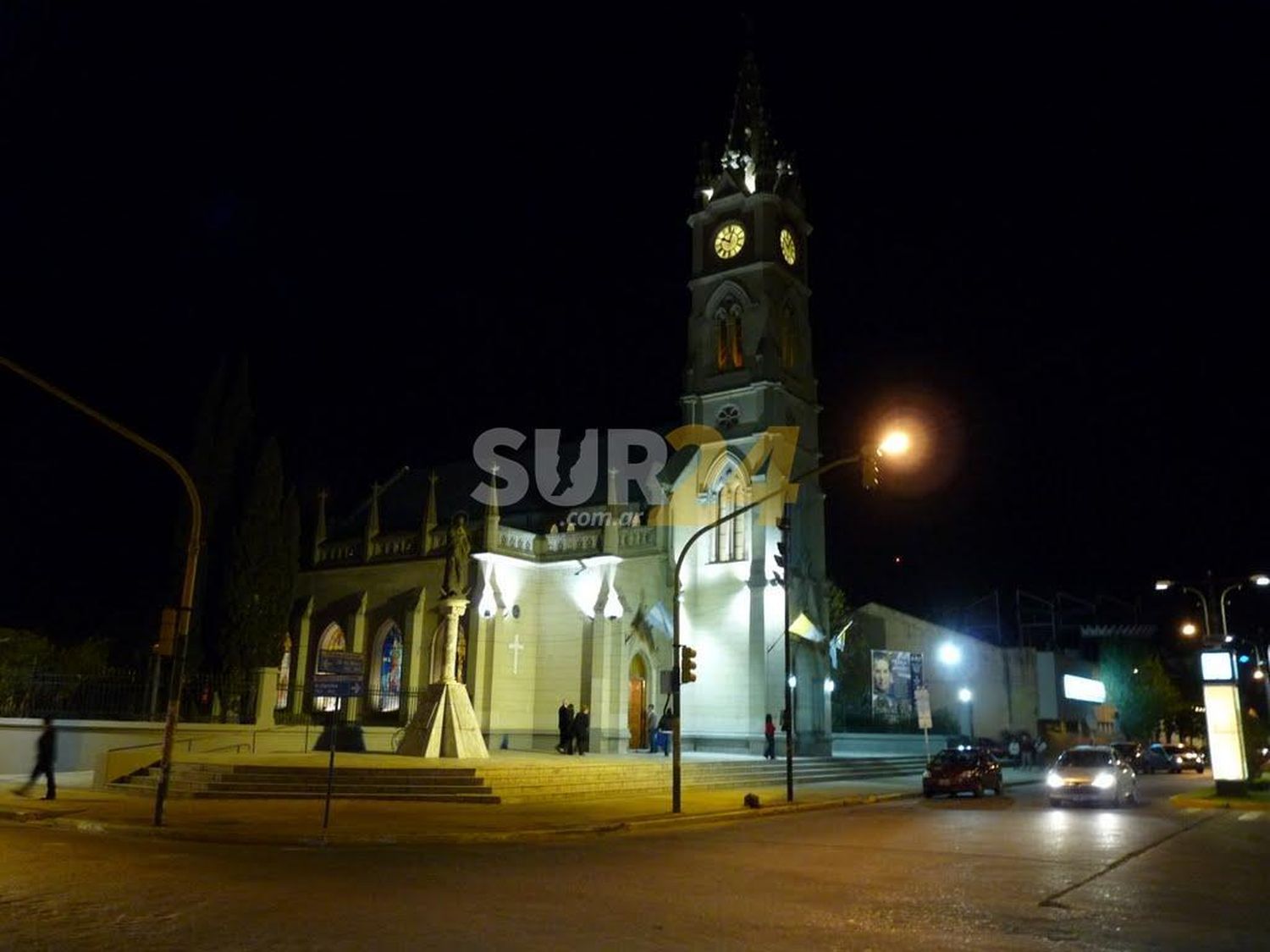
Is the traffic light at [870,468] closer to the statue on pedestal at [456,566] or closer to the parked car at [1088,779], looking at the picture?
the parked car at [1088,779]

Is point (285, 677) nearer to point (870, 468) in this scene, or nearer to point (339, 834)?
point (339, 834)

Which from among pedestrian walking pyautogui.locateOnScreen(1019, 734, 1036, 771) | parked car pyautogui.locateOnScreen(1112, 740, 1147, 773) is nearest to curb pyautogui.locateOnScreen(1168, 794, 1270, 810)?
parked car pyautogui.locateOnScreen(1112, 740, 1147, 773)

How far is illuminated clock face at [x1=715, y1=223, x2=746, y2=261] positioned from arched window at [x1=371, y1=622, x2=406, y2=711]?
2168cm

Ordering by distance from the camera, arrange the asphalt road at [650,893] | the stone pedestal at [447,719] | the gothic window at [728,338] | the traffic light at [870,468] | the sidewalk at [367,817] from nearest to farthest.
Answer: the asphalt road at [650,893] → the sidewalk at [367,817] → the traffic light at [870,468] → the stone pedestal at [447,719] → the gothic window at [728,338]

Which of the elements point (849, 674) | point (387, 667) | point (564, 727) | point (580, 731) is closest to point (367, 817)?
point (580, 731)

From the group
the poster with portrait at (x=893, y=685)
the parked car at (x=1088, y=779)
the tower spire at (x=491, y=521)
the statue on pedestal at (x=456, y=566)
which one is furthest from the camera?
the poster with portrait at (x=893, y=685)

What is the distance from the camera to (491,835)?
1638 centimetres

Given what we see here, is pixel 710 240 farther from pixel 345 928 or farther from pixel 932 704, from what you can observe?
pixel 345 928

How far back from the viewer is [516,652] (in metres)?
38.4

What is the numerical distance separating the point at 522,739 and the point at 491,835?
2193 centimetres

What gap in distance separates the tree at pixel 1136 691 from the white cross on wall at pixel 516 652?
54.2 m

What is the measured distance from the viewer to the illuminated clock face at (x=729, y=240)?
45.5m

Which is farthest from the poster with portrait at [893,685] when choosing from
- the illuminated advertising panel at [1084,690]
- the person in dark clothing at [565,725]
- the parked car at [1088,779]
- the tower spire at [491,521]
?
the parked car at [1088,779]

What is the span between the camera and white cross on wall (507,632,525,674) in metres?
38.2
